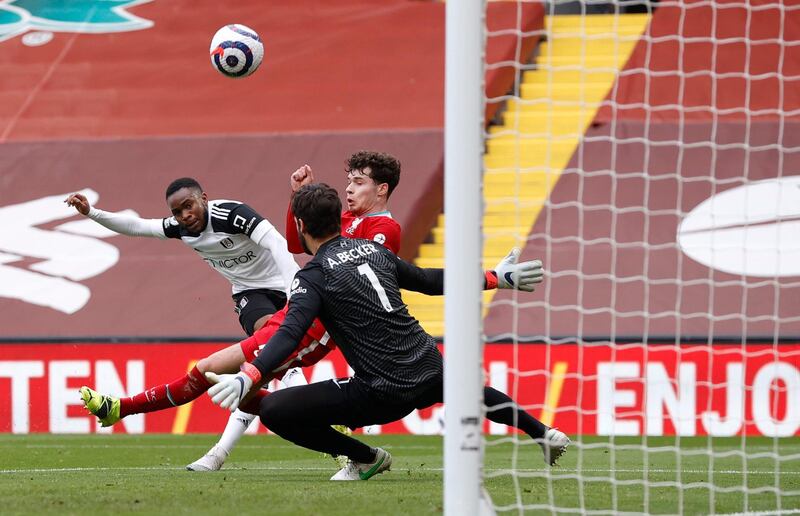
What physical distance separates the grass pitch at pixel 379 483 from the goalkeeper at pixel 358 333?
13.3 inches

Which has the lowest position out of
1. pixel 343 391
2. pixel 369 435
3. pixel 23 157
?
pixel 369 435

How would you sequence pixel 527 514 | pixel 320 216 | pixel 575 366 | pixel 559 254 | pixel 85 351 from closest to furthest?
pixel 527 514 < pixel 320 216 < pixel 575 366 < pixel 85 351 < pixel 559 254

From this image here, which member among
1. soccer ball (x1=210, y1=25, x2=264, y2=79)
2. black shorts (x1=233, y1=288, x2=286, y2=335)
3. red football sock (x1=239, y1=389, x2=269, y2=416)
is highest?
soccer ball (x1=210, y1=25, x2=264, y2=79)

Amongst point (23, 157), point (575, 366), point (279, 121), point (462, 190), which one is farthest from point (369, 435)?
point (462, 190)

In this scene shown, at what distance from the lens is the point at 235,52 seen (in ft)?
28.2

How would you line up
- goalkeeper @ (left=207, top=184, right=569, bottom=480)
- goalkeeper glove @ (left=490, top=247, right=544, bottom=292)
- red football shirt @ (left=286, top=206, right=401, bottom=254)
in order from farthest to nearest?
red football shirt @ (left=286, top=206, right=401, bottom=254)
goalkeeper glove @ (left=490, top=247, right=544, bottom=292)
goalkeeper @ (left=207, top=184, right=569, bottom=480)

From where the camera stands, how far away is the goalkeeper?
20.6 feet

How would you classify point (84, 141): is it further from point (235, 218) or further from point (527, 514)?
point (527, 514)

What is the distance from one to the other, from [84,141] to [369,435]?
242 inches

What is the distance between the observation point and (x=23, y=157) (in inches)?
642

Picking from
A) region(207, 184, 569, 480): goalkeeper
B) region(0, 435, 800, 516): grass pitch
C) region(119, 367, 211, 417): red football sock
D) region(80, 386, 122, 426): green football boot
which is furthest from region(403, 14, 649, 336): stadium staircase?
region(207, 184, 569, 480): goalkeeper

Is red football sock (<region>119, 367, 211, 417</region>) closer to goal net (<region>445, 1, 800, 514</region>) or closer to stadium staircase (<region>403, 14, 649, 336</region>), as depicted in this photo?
goal net (<region>445, 1, 800, 514</region>)

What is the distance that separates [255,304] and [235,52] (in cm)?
164

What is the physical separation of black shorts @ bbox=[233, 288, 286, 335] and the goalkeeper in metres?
2.31
